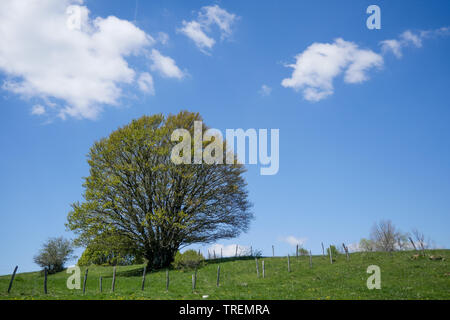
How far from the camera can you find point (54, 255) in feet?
181

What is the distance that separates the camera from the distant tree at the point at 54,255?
54.6m

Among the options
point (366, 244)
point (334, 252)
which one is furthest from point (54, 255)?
point (366, 244)

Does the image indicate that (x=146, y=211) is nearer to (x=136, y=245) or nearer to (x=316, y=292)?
(x=136, y=245)

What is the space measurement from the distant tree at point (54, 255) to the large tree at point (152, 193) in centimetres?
2144

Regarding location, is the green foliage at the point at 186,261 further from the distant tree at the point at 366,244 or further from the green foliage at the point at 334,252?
the distant tree at the point at 366,244

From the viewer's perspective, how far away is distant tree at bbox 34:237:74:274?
2149 inches

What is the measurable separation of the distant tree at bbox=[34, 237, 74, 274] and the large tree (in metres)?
21.4

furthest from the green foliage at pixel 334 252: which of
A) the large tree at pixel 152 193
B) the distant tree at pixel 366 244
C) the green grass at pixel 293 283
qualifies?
the distant tree at pixel 366 244

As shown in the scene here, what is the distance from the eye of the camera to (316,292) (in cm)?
2075

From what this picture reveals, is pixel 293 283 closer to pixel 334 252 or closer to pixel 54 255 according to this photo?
pixel 334 252

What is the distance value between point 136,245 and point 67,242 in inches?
925

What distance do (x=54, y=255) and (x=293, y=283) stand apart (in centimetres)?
4422
